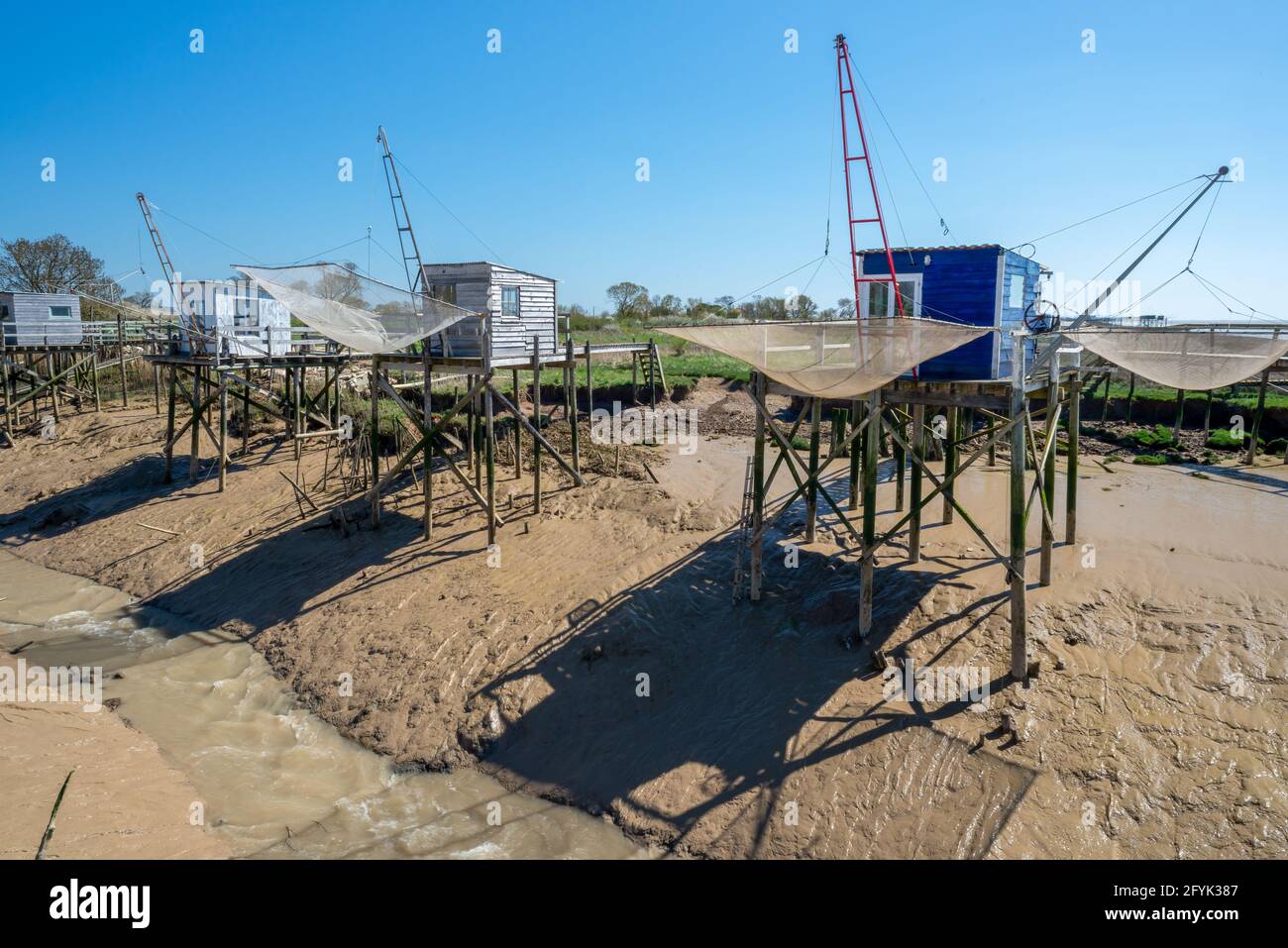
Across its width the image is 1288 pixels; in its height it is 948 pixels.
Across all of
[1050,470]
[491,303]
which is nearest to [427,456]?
[491,303]

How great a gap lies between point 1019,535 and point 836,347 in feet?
9.42

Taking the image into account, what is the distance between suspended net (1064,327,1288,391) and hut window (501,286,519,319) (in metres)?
10.1

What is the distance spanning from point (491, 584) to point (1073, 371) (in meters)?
9.12

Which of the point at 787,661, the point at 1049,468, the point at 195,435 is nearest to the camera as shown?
the point at 787,661

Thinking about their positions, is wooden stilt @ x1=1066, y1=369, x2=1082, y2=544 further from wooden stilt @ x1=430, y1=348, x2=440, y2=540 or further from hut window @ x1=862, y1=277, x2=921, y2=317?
wooden stilt @ x1=430, y1=348, x2=440, y2=540

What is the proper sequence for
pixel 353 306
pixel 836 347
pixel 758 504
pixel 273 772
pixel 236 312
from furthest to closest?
pixel 236 312 → pixel 353 306 → pixel 758 504 → pixel 273 772 → pixel 836 347

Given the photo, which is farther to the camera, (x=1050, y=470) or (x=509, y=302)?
(x=509, y=302)

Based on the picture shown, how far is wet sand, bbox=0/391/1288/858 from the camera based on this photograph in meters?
8.02

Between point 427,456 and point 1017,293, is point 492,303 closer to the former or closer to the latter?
point 427,456

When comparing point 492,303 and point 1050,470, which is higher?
point 492,303

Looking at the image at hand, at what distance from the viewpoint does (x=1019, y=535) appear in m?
9.15

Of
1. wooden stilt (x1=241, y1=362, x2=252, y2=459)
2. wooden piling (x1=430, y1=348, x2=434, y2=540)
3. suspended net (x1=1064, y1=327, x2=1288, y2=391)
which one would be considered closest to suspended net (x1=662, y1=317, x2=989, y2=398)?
suspended net (x1=1064, y1=327, x2=1288, y2=391)

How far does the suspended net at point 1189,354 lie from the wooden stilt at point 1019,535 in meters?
1.66
